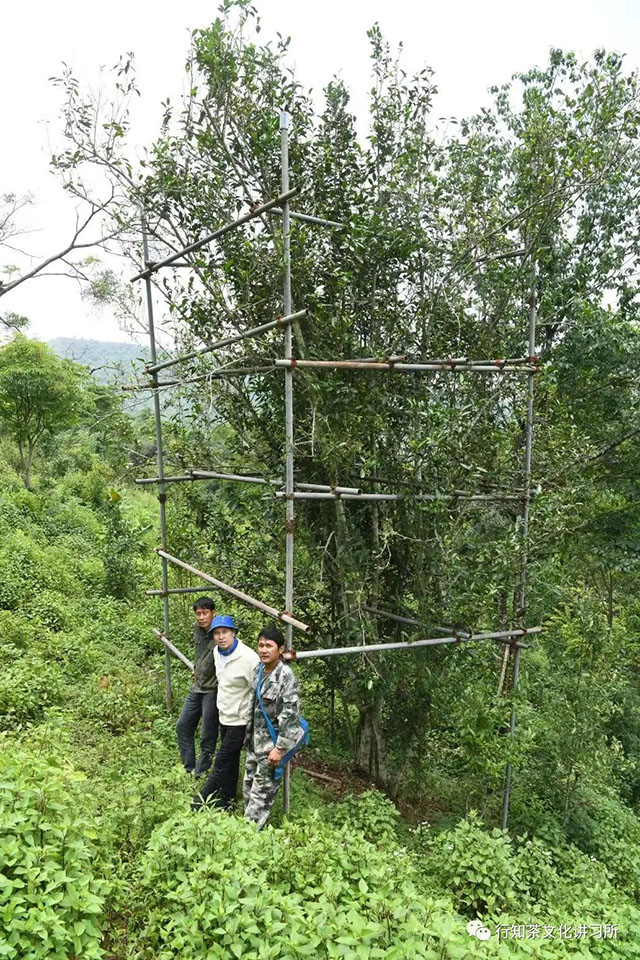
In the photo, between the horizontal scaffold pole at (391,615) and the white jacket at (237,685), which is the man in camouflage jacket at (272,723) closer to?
the white jacket at (237,685)

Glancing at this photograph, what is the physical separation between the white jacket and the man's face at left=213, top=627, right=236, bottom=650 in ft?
0.23

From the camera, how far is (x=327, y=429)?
4.30 m

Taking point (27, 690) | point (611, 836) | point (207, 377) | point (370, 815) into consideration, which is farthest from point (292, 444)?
point (611, 836)

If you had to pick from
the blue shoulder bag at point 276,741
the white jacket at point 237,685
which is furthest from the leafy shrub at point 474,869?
the white jacket at point 237,685

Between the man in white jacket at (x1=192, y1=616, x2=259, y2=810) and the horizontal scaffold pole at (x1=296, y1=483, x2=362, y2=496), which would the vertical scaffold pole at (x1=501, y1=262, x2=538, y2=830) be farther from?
the man in white jacket at (x1=192, y1=616, x2=259, y2=810)

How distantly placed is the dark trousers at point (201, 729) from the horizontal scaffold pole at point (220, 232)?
10.2 ft

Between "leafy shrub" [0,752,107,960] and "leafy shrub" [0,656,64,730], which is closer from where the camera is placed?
"leafy shrub" [0,752,107,960]

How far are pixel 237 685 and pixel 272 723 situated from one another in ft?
1.32

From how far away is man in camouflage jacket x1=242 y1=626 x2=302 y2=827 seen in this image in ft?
12.2

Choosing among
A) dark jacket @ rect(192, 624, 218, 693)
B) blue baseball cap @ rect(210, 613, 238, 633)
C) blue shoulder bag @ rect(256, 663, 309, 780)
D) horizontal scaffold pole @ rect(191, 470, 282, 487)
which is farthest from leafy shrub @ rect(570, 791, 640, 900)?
horizontal scaffold pole @ rect(191, 470, 282, 487)

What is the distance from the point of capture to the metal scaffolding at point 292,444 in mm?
3748

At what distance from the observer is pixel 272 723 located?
3.80 metres

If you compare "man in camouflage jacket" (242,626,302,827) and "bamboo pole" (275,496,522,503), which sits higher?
"bamboo pole" (275,496,522,503)
